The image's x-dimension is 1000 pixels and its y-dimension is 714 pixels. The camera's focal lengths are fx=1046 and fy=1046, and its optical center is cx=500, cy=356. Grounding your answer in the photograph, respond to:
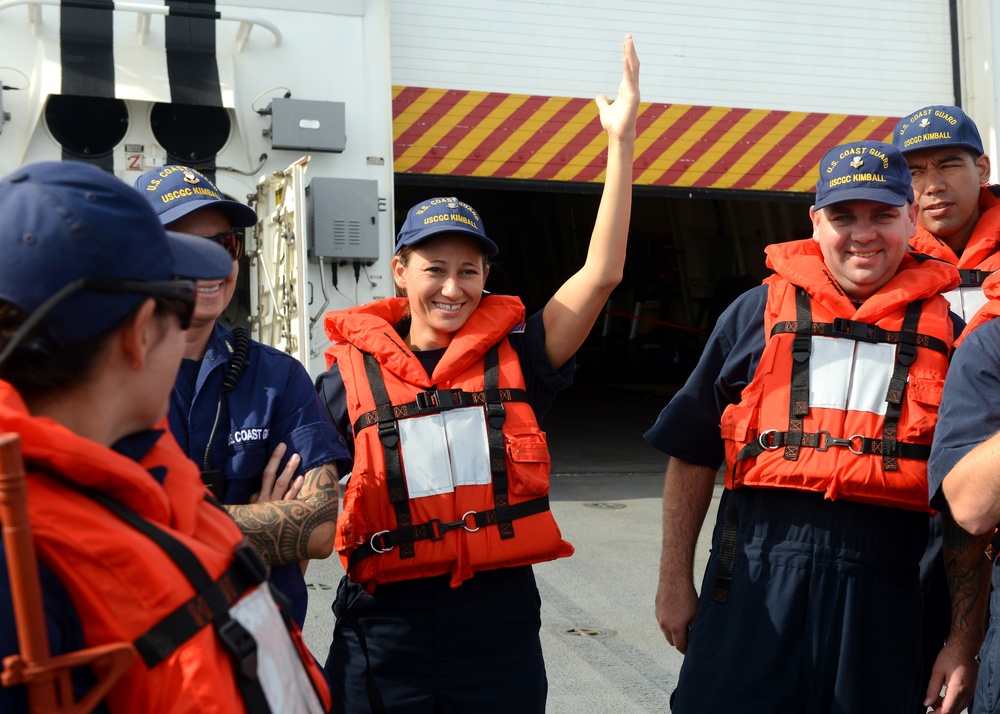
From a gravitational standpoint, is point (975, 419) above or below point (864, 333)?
below

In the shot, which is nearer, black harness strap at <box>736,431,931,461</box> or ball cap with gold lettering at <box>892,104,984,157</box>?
black harness strap at <box>736,431,931,461</box>

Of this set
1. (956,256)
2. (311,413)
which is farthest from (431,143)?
(311,413)

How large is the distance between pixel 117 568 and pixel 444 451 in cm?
151

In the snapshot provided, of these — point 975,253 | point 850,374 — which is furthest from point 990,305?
point 975,253

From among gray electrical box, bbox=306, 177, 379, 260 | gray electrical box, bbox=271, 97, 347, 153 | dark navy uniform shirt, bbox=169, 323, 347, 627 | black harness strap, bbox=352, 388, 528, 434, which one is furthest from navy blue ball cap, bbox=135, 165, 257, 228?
gray electrical box, bbox=271, 97, 347, 153

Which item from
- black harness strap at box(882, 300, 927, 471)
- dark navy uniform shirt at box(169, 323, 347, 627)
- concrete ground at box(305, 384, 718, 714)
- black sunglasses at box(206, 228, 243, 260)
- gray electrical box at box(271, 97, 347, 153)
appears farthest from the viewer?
gray electrical box at box(271, 97, 347, 153)

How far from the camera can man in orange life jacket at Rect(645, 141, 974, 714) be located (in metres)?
2.61

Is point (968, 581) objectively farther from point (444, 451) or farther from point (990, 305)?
point (444, 451)

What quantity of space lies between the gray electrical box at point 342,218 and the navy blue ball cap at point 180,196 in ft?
15.6

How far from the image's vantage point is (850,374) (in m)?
2.73

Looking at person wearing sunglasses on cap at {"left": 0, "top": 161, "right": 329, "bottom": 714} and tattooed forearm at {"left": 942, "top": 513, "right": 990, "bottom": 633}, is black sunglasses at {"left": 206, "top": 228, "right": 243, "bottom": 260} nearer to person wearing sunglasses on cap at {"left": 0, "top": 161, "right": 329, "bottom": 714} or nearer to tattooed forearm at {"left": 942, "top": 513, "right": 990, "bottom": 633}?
person wearing sunglasses on cap at {"left": 0, "top": 161, "right": 329, "bottom": 714}

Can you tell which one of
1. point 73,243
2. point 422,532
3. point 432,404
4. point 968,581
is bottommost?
point 968,581

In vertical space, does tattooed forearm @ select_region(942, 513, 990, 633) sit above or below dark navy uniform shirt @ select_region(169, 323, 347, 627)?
below

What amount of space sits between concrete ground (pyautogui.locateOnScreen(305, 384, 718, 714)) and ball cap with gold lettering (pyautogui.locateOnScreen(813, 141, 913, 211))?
2375 mm
